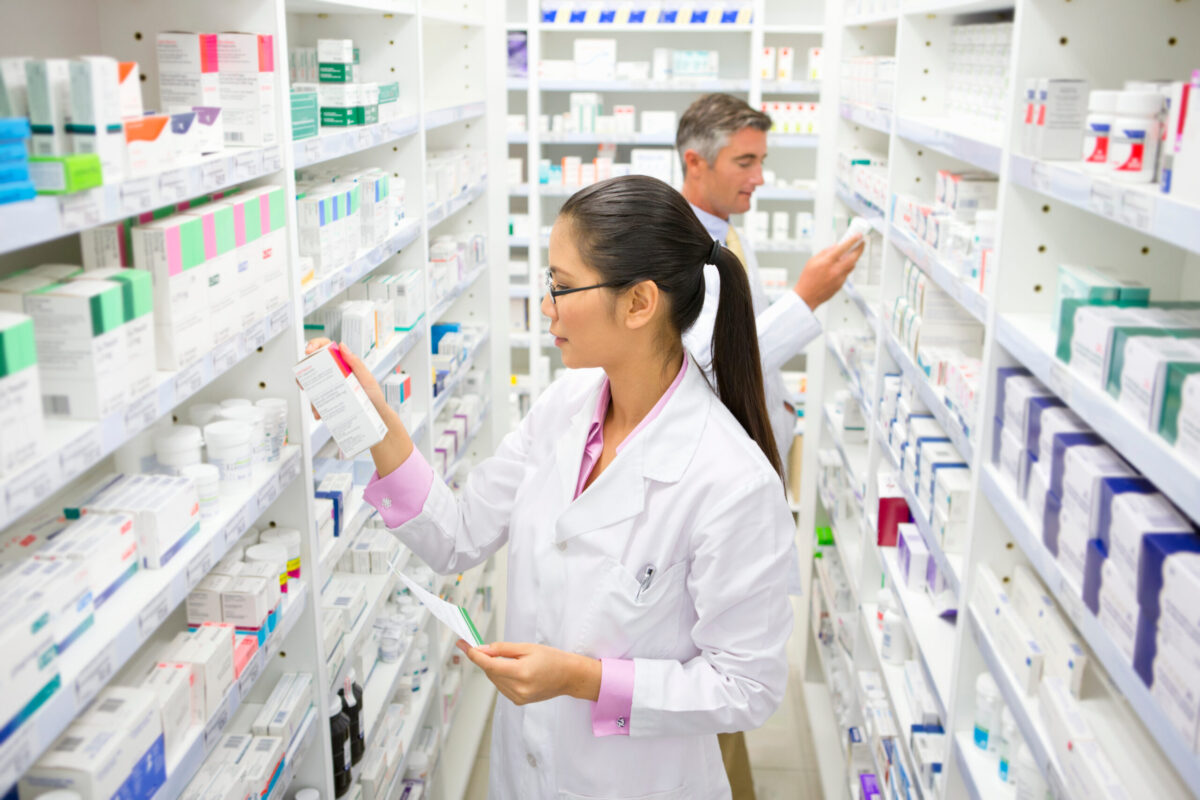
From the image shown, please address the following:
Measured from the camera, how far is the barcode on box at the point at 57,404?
59.4 inches

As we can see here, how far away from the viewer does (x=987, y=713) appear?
230 cm

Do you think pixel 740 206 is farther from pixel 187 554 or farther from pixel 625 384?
pixel 187 554

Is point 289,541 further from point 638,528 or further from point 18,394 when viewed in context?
point 18,394

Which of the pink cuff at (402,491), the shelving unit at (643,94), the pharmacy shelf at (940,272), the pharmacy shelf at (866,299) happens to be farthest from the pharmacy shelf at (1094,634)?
the shelving unit at (643,94)

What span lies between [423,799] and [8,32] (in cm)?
266

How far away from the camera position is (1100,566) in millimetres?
1660

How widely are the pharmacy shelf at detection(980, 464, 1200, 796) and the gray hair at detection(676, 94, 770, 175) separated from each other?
1.82 metres

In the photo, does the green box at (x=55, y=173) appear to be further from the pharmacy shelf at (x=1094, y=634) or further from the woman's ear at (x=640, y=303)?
the pharmacy shelf at (x=1094, y=634)

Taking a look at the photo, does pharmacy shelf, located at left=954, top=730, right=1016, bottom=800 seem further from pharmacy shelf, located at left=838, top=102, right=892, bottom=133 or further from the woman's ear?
pharmacy shelf, located at left=838, top=102, right=892, bottom=133

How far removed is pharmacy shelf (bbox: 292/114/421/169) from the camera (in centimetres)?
228

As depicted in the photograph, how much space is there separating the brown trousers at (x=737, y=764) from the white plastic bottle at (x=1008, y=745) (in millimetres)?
1708

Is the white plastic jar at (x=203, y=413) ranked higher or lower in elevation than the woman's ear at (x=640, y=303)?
lower

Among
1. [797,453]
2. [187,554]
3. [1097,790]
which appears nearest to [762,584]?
[1097,790]

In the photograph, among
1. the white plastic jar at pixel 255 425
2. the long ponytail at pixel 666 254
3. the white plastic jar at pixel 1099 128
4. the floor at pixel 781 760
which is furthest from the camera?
the floor at pixel 781 760
